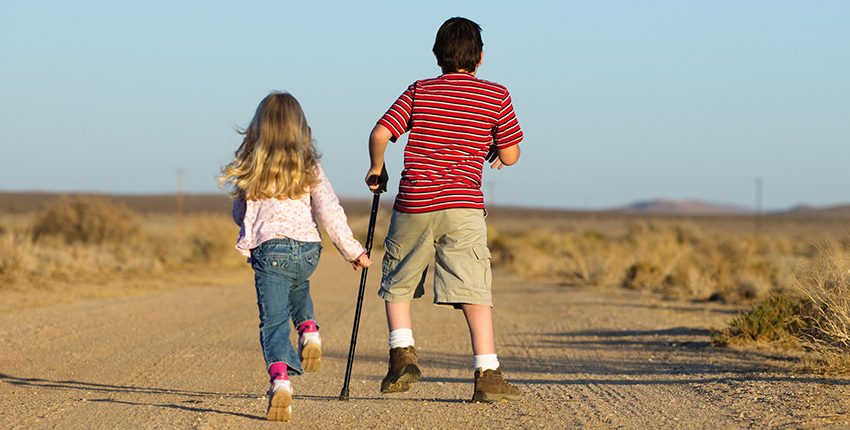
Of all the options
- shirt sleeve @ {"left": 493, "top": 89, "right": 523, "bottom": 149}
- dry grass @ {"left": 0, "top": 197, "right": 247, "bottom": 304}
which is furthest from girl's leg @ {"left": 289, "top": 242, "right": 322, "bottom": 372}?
dry grass @ {"left": 0, "top": 197, "right": 247, "bottom": 304}

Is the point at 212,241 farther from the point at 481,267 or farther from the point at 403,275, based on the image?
the point at 481,267

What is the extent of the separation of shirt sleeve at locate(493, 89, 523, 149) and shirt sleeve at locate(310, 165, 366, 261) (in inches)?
41.7

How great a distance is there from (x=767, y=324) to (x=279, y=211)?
Result: 17.7ft

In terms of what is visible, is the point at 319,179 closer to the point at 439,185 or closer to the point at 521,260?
the point at 439,185

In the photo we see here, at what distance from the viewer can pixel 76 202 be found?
26.6 meters

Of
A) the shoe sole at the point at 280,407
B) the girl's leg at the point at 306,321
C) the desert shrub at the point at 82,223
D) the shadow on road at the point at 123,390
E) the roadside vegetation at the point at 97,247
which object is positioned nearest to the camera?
the shoe sole at the point at 280,407

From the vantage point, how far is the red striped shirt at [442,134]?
4.77 m

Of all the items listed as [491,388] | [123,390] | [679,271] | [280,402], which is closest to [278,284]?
[280,402]

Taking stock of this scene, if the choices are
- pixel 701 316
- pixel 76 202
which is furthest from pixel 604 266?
pixel 76 202

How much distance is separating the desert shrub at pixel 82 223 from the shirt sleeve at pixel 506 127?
75.5 feet

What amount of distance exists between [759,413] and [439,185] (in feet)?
7.53

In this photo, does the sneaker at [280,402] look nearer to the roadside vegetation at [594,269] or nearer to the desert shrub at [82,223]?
the roadside vegetation at [594,269]

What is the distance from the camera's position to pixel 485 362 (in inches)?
191

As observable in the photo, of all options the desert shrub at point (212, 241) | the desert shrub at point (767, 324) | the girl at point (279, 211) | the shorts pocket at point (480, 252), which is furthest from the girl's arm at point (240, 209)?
the desert shrub at point (212, 241)
